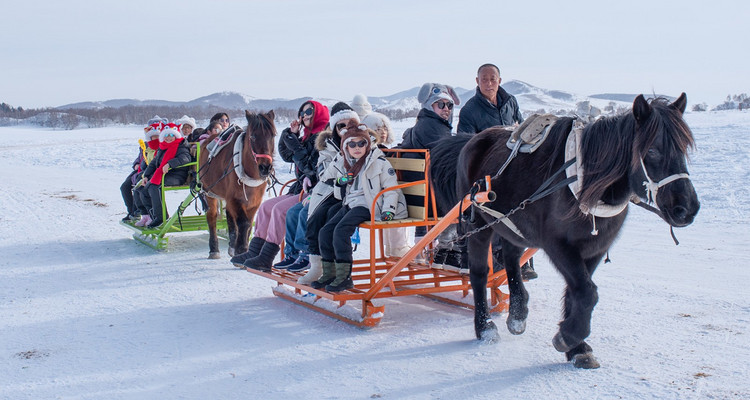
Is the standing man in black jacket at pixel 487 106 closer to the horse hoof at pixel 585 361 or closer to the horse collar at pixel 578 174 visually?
the horse collar at pixel 578 174

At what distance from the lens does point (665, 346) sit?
4.56 metres

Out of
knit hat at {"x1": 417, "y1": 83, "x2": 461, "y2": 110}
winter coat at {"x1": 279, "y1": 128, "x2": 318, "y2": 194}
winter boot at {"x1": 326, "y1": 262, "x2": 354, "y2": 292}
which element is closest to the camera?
winter boot at {"x1": 326, "y1": 262, "x2": 354, "y2": 292}

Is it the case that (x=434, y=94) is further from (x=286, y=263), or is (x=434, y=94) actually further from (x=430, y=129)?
(x=286, y=263)

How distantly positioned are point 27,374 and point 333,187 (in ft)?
8.67

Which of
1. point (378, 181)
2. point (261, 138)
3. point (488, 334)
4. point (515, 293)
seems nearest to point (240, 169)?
point (261, 138)

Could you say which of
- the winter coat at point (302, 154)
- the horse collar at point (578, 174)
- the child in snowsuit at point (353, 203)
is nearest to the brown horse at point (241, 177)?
the winter coat at point (302, 154)

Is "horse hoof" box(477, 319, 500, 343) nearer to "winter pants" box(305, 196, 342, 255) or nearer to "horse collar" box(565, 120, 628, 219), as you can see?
"horse collar" box(565, 120, 628, 219)

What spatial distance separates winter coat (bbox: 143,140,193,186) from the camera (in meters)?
9.51

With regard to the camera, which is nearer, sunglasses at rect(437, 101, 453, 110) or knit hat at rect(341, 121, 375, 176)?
knit hat at rect(341, 121, 375, 176)

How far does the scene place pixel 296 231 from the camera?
6191 millimetres

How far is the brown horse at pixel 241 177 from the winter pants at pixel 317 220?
226 centimetres

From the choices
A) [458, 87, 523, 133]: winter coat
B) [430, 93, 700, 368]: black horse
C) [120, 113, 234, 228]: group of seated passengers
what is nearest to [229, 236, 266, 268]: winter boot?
[458, 87, 523, 133]: winter coat

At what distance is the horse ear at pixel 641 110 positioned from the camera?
3.68 m

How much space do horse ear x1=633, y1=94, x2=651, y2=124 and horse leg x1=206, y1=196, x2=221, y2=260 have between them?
603 centimetres
